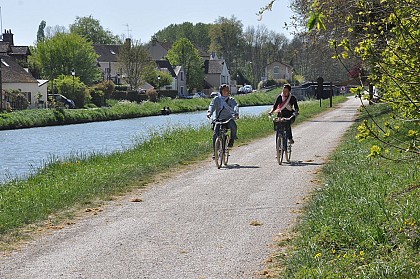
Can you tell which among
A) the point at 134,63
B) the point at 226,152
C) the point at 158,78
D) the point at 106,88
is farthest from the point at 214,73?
the point at 226,152

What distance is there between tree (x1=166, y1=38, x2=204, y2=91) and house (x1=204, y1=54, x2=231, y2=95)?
5409mm

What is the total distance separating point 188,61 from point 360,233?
112765 mm

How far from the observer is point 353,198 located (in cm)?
1002

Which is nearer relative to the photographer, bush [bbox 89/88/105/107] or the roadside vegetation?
Answer: the roadside vegetation

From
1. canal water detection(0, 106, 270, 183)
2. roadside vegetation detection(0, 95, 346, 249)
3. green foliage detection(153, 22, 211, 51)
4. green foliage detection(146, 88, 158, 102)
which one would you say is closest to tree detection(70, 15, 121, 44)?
green foliage detection(153, 22, 211, 51)

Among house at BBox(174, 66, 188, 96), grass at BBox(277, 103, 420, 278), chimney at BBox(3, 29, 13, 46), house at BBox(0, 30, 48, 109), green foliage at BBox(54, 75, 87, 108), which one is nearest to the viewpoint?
grass at BBox(277, 103, 420, 278)

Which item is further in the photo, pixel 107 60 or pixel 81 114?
pixel 107 60

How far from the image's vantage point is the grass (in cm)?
688

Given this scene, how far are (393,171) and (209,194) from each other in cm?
294

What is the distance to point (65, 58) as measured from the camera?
90938 mm

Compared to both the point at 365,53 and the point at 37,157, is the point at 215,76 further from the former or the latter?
the point at 365,53

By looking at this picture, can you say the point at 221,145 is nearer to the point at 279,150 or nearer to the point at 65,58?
the point at 279,150

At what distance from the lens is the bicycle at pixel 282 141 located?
16859 millimetres

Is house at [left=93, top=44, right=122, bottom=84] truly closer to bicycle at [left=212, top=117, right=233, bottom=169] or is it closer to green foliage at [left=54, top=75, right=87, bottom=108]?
green foliage at [left=54, top=75, right=87, bottom=108]
